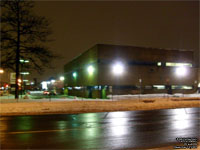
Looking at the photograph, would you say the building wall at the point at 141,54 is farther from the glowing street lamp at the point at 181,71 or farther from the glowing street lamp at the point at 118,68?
the glowing street lamp at the point at 181,71

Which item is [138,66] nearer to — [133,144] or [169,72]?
[169,72]

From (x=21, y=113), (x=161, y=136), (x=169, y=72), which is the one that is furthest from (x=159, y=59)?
(x=161, y=136)

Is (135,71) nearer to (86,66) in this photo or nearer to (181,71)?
(86,66)

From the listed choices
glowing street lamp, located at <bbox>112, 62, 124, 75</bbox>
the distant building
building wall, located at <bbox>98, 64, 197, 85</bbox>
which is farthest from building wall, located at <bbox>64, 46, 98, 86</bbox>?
glowing street lamp, located at <bbox>112, 62, 124, 75</bbox>

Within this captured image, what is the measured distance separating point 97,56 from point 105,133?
34.9 m

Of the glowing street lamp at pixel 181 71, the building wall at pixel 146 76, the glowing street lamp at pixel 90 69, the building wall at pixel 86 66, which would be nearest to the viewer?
the building wall at pixel 146 76

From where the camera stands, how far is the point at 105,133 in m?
10.5

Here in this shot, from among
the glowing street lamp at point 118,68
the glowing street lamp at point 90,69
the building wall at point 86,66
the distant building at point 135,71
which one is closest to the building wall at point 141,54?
the distant building at point 135,71

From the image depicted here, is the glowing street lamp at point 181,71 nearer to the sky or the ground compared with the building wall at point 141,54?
nearer to the ground

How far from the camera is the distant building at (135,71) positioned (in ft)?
147

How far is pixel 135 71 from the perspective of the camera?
47562 millimetres

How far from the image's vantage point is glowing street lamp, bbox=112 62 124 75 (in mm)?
45406

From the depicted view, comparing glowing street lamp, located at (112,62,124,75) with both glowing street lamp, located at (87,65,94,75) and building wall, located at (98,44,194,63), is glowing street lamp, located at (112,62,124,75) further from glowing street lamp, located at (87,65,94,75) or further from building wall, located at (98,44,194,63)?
glowing street lamp, located at (87,65,94,75)

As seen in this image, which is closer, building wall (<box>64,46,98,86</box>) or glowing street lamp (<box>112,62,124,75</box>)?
glowing street lamp (<box>112,62,124,75</box>)
